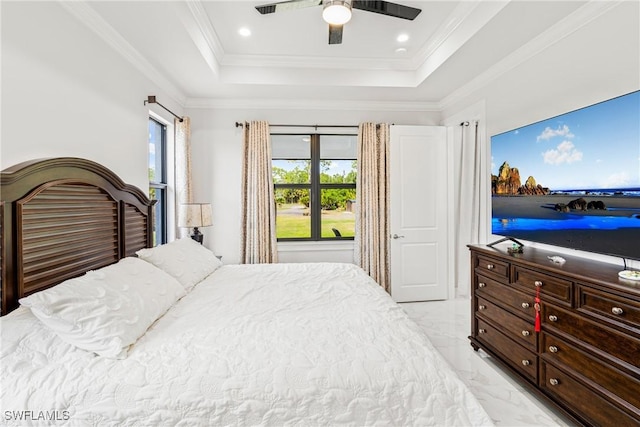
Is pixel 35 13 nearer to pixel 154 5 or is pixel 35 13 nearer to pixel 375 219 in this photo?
pixel 154 5

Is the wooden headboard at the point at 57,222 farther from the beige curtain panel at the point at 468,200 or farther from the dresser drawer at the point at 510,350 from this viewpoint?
the beige curtain panel at the point at 468,200

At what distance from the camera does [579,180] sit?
1.91m

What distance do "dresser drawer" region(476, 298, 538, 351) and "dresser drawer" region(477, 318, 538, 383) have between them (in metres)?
0.04

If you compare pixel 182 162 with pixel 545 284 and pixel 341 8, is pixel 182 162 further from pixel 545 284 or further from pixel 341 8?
pixel 545 284

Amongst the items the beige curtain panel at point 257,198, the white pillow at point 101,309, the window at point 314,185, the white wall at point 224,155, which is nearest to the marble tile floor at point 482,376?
the window at point 314,185

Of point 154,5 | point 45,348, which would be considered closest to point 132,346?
point 45,348

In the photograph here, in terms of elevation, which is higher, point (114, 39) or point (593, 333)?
point (114, 39)

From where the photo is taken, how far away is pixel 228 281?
229 cm

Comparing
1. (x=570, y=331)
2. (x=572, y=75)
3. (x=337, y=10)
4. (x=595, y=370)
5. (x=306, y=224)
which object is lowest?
(x=595, y=370)

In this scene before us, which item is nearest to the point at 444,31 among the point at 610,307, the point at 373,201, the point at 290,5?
the point at 290,5

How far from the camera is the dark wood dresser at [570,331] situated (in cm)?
141

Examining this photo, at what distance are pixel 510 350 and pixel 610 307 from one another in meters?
0.84

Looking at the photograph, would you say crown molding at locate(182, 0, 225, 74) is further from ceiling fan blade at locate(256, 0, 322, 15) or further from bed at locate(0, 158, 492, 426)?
bed at locate(0, 158, 492, 426)

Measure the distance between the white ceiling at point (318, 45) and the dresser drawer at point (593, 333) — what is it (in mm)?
1959
